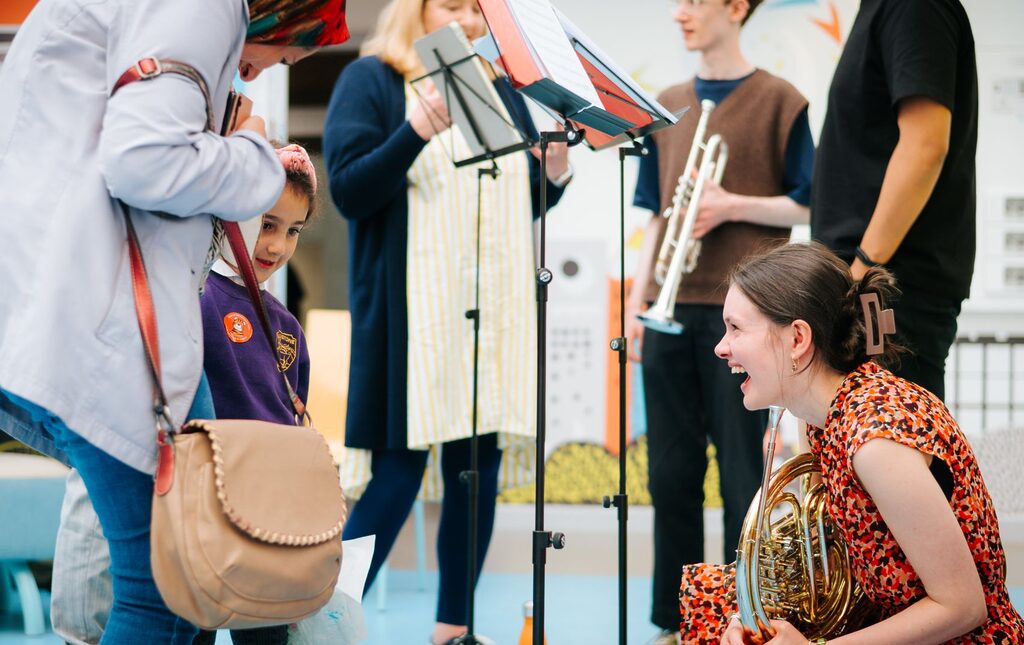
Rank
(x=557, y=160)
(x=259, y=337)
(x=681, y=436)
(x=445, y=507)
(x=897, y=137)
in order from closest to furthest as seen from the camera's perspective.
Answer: (x=259, y=337) → (x=897, y=137) → (x=557, y=160) → (x=445, y=507) → (x=681, y=436)

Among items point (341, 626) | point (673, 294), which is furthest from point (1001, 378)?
point (341, 626)

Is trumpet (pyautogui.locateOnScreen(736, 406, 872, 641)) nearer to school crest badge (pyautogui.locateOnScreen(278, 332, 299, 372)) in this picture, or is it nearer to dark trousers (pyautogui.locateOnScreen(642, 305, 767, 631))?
school crest badge (pyautogui.locateOnScreen(278, 332, 299, 372))

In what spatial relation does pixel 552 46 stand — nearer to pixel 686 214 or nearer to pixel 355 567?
pixel 355 567

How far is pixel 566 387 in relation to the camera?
381 centimetres

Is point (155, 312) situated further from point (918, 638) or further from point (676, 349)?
point (676, 349)

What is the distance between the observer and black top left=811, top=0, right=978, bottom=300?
1.94 m

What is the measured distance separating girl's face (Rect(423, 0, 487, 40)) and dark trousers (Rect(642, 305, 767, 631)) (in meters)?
0.88

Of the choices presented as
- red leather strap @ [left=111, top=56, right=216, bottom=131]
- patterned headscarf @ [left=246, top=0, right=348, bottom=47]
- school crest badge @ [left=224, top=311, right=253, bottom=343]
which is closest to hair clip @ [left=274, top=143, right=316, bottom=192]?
school crest badge @ [left=224, top=311, right=253, bottom=343]

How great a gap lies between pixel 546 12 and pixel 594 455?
2.35 metres

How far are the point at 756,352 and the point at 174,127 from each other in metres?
0.89

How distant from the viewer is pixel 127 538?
125 centimetres

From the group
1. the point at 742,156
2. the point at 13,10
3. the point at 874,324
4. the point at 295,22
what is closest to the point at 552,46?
the point at 295,22

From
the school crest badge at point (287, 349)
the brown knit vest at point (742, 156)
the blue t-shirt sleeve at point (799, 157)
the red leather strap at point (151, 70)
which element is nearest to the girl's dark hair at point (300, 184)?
the school crest badge at point (287, 349)

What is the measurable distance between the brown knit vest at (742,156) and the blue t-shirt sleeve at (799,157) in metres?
0.02
